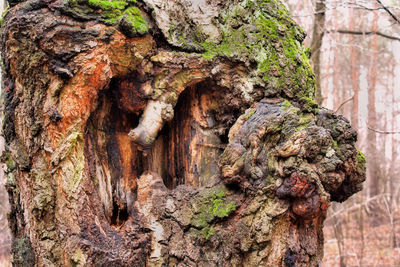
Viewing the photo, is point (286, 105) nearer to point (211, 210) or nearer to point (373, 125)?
point (211, 210)

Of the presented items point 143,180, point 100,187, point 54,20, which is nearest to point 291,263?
point 143,180

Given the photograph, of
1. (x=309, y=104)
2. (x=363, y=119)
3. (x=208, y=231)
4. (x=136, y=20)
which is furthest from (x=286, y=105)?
(x=363, y=119)

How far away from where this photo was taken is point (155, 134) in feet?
8.56

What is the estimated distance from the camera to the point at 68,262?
7.57ft

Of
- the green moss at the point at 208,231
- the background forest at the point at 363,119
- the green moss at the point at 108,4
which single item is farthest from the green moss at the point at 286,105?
the background forest at the point at 363,119

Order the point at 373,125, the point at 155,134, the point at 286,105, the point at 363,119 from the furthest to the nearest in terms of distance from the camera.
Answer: the point at 373,125 → the point at 363,119 → the point at 155,134 → the point at 286,105

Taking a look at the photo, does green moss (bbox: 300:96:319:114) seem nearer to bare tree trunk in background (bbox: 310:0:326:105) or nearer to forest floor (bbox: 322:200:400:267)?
bare tree trunk in background (bbox: 310:0:326:105)

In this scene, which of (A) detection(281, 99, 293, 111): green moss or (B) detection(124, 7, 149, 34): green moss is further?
(A) detection(281, 99, 293, 111): green moss

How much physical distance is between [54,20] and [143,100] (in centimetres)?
81

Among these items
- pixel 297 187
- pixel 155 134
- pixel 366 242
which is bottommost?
pixel 366 242

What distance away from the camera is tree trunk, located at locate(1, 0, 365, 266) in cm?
227

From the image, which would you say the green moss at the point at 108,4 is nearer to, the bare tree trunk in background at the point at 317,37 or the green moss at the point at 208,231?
the green moss at the point at 208,231

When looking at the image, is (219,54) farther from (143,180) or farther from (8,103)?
(8,103)

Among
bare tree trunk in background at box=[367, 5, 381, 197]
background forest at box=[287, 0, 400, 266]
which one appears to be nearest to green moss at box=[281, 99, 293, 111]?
background forest at box=[287, 0, 400, 266]
